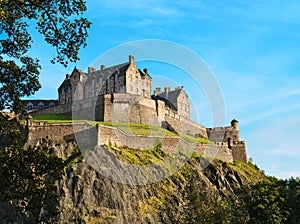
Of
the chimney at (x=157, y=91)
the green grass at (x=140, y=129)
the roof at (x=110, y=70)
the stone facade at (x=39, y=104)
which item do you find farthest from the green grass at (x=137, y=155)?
the stone facade at (x=39, y=104)

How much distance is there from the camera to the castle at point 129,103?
210ft

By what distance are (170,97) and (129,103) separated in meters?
19.9

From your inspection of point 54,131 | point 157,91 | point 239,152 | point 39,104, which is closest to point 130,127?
point 54,131

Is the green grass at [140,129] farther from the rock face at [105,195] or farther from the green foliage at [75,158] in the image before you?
the green foliage at [75,158]

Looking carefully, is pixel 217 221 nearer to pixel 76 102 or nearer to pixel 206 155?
pixel 206 155

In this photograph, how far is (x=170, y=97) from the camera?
83250 millimetres

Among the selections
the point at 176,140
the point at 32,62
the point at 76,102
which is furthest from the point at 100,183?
the point at 32,62

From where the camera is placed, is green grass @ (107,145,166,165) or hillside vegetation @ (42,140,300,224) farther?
green grass @ (107,145,166,165)

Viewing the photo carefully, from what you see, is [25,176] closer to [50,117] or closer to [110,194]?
[110,194]

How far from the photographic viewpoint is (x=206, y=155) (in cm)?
6538

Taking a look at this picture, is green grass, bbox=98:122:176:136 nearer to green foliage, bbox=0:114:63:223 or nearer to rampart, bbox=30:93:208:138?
rampart, bbox=30:93:208:138

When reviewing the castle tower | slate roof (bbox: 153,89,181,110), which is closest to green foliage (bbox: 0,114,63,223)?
slate roof (bbox: 153,89,181,110)

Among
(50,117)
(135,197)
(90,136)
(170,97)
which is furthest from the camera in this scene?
(170,97)

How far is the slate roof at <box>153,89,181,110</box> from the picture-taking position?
269 ft
